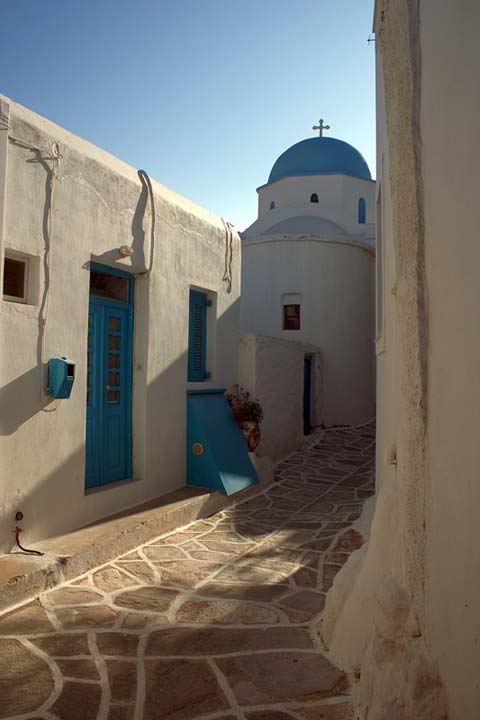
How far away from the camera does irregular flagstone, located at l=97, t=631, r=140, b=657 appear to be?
3.62 metres

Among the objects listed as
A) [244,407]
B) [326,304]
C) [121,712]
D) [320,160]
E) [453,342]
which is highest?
[320,160]

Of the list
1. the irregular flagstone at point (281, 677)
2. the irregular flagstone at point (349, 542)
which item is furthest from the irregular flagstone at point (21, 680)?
the irregular flagstone at point (349, 542)

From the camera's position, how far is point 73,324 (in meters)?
5.69

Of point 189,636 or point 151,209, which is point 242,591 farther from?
point 151,209

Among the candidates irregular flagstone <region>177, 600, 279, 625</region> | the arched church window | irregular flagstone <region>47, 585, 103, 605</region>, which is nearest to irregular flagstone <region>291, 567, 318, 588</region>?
irregular flagstone <region>177, 600, 279, 625</region>

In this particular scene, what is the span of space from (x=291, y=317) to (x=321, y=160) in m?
7.96

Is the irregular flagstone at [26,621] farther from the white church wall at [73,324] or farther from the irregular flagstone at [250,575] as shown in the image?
the irregular flagstone at [250,575]

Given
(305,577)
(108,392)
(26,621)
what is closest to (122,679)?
(26,621)

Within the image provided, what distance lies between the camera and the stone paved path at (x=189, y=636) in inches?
120

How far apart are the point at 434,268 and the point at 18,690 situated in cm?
318

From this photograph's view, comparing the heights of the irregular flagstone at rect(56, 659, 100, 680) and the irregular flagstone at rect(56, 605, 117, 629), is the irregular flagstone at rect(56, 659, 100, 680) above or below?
below

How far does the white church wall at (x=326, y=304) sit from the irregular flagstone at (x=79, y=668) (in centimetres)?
1196

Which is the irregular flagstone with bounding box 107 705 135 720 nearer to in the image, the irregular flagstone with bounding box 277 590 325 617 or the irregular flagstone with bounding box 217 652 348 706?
the irregular flagstone with bounding box 217 652 348 706

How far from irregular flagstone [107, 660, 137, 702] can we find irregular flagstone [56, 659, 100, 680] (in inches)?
3.7
